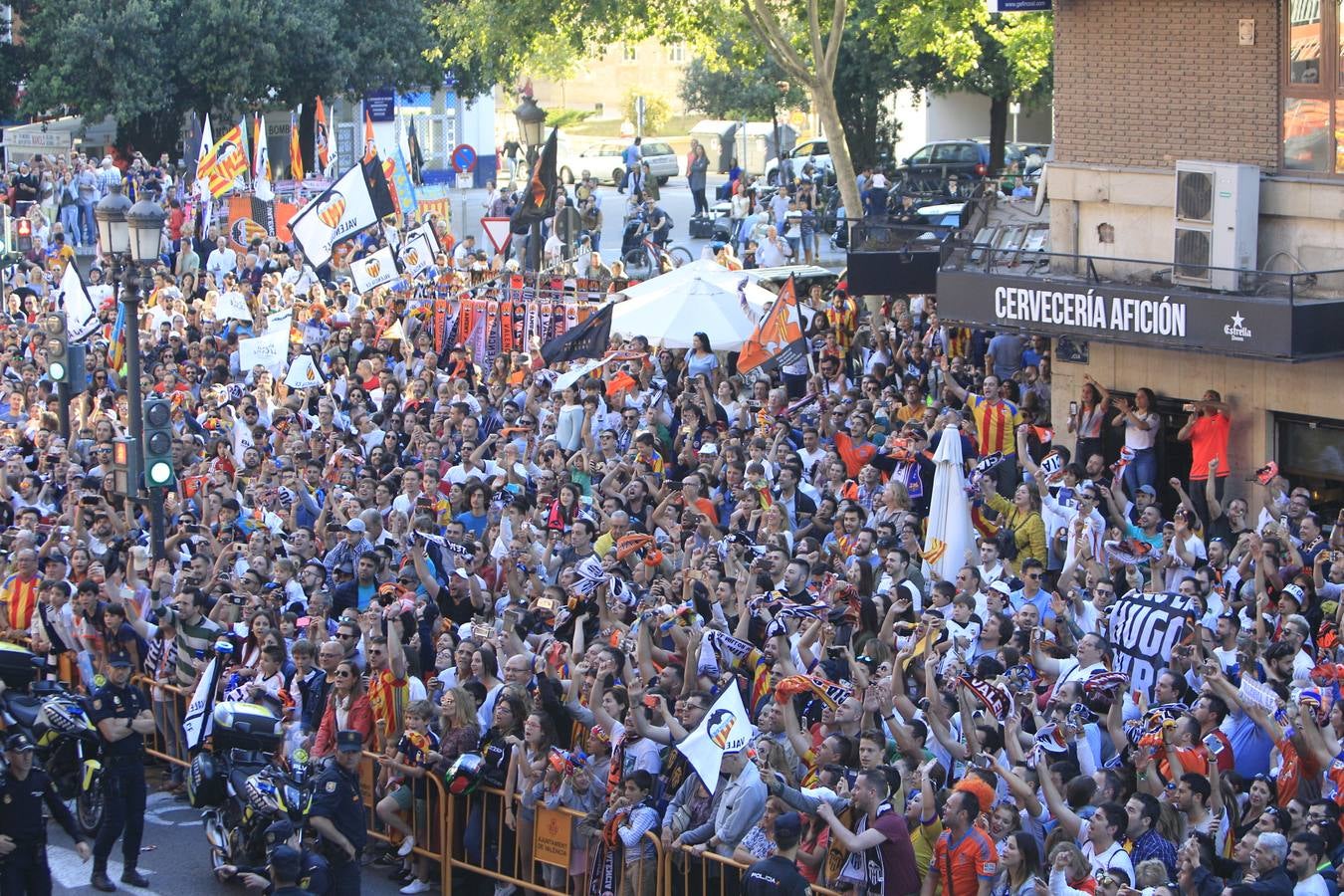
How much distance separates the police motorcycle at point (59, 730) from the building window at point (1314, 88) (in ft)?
36.3

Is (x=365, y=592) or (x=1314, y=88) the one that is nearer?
(x=365, y=592)

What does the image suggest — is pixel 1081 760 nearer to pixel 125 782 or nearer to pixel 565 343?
pixel 125 782

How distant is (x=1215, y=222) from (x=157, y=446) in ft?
30.1

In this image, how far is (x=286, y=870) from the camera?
973cm

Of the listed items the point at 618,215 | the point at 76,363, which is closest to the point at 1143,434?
the point at 76,363

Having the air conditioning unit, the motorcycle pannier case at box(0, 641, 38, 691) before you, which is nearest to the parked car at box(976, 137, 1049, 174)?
the air conditioning unit

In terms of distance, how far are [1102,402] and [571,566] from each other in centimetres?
626

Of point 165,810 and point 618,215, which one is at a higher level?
point 618,215

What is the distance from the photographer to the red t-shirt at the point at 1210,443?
16.8 m

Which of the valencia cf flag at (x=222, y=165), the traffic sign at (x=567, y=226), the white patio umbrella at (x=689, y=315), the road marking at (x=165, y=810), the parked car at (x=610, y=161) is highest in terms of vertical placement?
the valencia cf flag at (x=222, y=165)

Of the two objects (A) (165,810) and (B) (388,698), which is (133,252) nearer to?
(A) (165,810)

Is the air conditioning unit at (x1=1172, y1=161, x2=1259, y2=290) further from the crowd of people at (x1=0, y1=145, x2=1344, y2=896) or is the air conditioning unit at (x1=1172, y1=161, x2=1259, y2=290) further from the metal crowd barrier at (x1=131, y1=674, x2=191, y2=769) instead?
the metal crowd barrier at (x1=131, y1=674, x2=191, y2=769)

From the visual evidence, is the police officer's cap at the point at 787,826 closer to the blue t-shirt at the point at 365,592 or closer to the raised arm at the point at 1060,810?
the raised arm at the point at 1060,810

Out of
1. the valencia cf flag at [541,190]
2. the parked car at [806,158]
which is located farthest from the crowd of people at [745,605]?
the parked car at [806,158]
